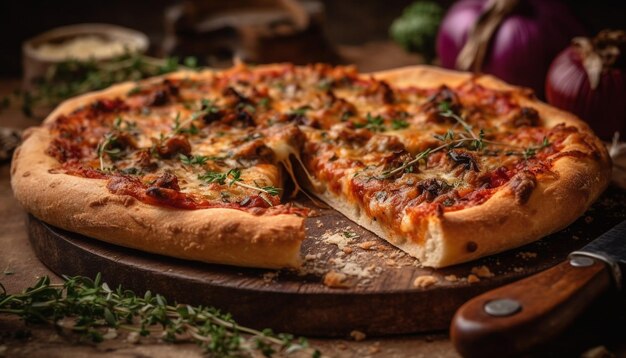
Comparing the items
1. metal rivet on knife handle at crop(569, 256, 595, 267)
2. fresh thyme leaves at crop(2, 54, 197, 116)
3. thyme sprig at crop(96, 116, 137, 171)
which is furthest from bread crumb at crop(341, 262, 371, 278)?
fresh thyme leaves at crop(2, 54, 197, 116)

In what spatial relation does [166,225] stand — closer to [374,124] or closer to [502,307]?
[502,307]

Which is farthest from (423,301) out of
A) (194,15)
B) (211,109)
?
(194,15)

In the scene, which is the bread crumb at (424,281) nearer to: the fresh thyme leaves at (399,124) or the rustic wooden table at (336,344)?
the rustic wooden table at (336,344)

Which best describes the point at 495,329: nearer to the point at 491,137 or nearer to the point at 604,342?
the point at 604,342

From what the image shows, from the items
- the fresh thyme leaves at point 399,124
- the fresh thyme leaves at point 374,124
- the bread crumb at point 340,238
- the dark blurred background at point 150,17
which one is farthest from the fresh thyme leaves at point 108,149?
the dark blurred background at point 150,17

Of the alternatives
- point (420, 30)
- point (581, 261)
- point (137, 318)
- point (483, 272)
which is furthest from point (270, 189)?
point (420, 30)
